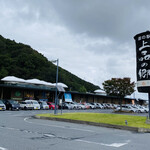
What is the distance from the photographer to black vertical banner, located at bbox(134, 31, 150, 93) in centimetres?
1512

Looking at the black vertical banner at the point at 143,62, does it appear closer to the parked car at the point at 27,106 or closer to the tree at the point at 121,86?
the tree at the point at 121,86

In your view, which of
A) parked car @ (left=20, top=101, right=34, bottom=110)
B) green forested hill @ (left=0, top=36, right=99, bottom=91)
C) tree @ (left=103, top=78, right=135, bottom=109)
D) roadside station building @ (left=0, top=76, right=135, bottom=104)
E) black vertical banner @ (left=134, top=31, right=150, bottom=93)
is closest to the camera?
black vertical banner @ (left=134, top=31, right=150, bottom=93)

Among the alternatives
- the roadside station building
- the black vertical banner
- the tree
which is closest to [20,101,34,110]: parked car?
the roadside station building

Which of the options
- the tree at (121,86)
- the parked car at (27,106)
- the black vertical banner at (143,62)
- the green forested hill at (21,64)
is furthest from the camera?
the green forested hill at (21,64)

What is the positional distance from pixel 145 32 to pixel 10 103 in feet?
77.3

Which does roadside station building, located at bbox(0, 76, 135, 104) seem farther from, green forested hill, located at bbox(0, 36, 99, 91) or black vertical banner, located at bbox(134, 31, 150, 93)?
black vertical banner, located at bbox(134, 31, 150, 93)

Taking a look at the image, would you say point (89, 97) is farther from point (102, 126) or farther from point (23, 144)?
point (23, 144)

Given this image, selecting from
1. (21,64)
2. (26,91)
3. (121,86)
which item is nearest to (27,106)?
(26,91)

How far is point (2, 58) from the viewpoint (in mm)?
67062

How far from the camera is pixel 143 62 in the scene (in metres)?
15.4

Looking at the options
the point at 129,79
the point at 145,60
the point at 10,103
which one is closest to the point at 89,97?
the point at 129,79

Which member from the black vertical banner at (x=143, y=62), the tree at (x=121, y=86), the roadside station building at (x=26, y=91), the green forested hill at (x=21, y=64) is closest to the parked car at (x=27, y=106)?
the roadside station building at (x=26, y=91)

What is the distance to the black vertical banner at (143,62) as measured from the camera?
595 inches

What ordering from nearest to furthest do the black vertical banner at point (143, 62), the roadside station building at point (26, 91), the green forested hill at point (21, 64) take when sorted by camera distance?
the black vertical banner at point (143, 62)
the roadside station building at point (26, 91)
the green forested hill at point (21, 64)
